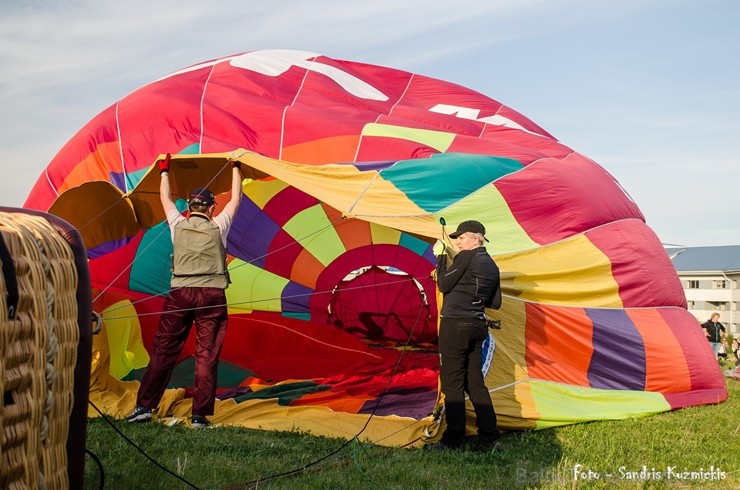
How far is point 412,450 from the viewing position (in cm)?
427

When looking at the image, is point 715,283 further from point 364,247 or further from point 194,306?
point 194,306

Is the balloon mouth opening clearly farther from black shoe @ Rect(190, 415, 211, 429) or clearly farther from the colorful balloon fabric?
black shoe @ Rect(190, 415, 211, 429)

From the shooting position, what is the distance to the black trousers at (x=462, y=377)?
171 inches

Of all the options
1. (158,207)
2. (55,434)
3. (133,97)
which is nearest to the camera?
(55,434)

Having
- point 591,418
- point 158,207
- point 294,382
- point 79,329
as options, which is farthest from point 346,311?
point 79,329

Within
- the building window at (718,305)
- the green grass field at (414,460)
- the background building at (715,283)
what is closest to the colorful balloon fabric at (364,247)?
the green grass field at (414,460)

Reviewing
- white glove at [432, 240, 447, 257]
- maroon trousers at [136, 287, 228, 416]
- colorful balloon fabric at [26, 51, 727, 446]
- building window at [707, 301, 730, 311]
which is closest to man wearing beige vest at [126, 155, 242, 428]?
maroon trousers at [136, 287, 228, 416]

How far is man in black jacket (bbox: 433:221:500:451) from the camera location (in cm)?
434

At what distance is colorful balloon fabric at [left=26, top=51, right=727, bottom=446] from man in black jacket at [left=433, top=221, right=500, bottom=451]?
0.61 ft

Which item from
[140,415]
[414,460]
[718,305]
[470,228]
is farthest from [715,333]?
[718,305]

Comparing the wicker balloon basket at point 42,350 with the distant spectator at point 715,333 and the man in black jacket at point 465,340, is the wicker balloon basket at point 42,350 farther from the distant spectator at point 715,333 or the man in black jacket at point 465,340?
the distant spectator at point 715,333

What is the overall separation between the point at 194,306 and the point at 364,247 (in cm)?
321

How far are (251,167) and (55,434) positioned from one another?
3280 mm

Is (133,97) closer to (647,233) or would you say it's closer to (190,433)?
(190,433)
